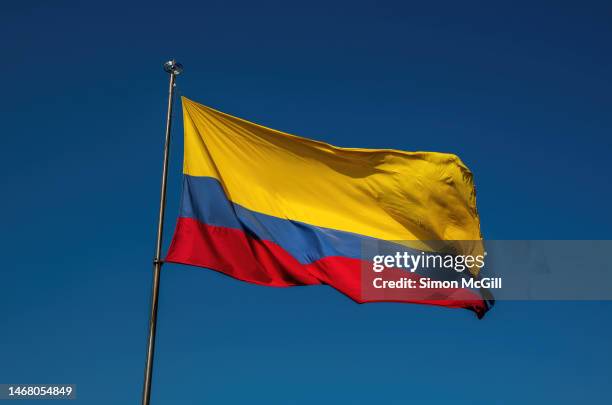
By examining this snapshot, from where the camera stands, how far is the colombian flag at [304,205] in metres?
16.1

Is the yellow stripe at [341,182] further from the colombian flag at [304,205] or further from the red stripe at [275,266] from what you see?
the red stripe at [275,266]

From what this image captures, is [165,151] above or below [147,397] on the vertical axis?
above

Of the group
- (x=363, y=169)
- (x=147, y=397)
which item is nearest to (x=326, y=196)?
(x=363, y=169)

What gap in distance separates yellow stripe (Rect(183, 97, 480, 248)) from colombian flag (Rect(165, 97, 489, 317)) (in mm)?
22

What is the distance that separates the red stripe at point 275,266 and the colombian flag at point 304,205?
0.07ft

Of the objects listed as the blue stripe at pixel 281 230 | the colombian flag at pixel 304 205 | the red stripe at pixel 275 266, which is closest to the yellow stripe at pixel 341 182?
the colombian flag at pixel 304 205

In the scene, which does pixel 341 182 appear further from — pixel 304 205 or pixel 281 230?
pixel 281 230

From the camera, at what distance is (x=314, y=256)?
17000 millimetres

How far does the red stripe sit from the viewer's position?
613 inches

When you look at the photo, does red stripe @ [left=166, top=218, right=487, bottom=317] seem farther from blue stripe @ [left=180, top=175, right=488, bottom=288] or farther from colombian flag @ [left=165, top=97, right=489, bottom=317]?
blue stripe @ [left=180, top=175, right=488, bottom=288]

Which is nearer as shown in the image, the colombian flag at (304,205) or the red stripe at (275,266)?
the red stripe at (275,266)

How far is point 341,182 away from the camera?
18.1 m

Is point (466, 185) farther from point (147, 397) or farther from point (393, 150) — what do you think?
point (147, 397)

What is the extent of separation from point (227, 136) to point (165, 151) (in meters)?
1.74
